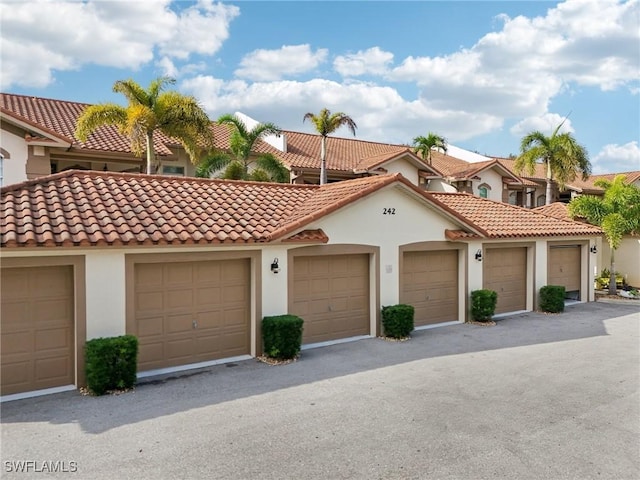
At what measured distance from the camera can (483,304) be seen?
1557 centimetres

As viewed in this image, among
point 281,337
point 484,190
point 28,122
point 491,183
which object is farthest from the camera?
point 491,183

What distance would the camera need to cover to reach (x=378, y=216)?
45.2ft

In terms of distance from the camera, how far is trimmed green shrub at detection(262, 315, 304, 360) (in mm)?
11180

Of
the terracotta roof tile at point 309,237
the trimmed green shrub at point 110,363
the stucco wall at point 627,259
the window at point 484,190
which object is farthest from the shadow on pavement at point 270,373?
the window at point 484,190

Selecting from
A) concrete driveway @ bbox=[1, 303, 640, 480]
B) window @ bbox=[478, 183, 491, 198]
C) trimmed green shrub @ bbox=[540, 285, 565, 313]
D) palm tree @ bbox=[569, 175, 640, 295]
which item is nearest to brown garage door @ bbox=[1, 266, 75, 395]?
concrete driveway @ bbox=[1, 303, 640, 480]

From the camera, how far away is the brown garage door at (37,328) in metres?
8.85

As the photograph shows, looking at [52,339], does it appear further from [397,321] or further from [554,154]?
[554,154]

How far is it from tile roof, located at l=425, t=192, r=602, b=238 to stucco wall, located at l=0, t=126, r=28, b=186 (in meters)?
14.9

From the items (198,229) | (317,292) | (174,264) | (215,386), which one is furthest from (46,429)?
(317,292)

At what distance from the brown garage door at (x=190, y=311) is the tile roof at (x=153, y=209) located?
2.78 feet

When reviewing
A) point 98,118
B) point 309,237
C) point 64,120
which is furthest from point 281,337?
point 64,120

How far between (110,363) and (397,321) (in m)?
7.57

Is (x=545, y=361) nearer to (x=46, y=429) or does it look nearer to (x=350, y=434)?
(x=350, y=434)

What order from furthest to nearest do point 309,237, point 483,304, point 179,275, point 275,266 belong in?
point 483,304 < point 309,237 < point 275,266 < point 179,275
